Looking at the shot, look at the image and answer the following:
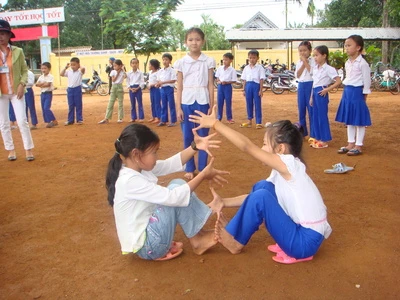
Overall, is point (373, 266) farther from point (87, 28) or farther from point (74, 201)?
point (87, 28)

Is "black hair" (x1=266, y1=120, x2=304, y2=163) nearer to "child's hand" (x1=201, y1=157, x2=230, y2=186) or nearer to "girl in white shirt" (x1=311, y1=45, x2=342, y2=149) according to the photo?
"child's hand" (x1=201, y1=157, x2=230, y2=186)

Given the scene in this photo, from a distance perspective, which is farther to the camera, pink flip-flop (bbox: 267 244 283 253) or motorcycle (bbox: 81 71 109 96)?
motorcycle (bbox: 81 71 109 96)

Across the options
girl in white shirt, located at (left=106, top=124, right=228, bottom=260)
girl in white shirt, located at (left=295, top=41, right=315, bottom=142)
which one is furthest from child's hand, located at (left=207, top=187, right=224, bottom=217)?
girl in white shirt, located at (left=295, top=41, right=315, bottom=142)

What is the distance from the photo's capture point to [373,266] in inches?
103

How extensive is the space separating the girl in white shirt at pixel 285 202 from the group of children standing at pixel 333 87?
11.0 ft

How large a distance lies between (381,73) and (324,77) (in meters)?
11.8

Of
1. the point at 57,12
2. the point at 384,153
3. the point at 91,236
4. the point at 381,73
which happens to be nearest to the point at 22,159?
the point at 91,236

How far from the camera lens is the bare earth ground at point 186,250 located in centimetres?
240

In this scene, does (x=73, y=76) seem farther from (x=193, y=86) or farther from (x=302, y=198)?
(x=302, y=198)

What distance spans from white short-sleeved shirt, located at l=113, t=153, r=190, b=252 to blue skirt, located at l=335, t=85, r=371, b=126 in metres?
3.88

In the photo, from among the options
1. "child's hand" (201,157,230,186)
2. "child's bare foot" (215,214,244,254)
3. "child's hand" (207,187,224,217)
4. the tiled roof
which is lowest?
"child's bare foot" (215,214,244,254)

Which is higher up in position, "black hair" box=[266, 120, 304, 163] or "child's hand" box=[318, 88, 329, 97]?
"child's hand" box=[318, 88, 329, 97]

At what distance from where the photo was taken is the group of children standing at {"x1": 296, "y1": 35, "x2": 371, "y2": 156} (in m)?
5.56

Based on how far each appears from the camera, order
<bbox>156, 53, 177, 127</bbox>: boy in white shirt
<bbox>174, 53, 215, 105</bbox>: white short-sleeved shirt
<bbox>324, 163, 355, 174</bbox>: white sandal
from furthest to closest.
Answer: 1. <bbox>156, 53, 177, 127</bbox>: boy in white shirt
2. <bbox>324, 163, 355, 174</bbox>: white sandal
3. <bbox>174, 53, 215, 105</bbox>: white short-sleeved shirt
